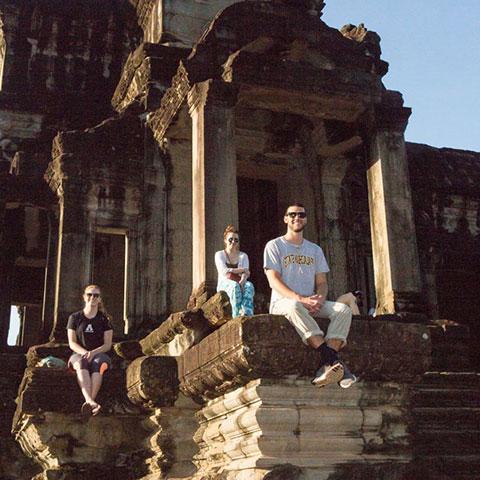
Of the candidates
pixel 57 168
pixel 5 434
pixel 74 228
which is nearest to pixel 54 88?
pixel 57 168

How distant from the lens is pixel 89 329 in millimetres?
6770

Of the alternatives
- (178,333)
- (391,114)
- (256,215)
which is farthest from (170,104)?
(178,333)

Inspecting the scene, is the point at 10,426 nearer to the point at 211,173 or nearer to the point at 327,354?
the point at 211,173

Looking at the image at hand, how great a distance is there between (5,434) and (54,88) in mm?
10020

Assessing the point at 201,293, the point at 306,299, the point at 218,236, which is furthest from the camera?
the point at 218,236

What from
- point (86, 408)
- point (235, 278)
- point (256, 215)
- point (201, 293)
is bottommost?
point (86, 408)

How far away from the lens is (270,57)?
11.2 m

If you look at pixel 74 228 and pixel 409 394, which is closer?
pixel 409 394

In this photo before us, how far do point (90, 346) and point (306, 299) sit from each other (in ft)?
10.1

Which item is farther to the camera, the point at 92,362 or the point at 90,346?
the point at 90,346

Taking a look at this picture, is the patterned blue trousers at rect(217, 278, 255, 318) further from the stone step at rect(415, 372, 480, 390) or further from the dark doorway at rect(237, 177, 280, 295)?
the dark doorway at rect(237, 177, 280, 295)

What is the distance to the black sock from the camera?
4125mm

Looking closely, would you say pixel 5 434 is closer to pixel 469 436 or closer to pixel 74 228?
pixel 74 228

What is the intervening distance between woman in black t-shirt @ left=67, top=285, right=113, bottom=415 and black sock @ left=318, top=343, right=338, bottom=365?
9.16 feet
